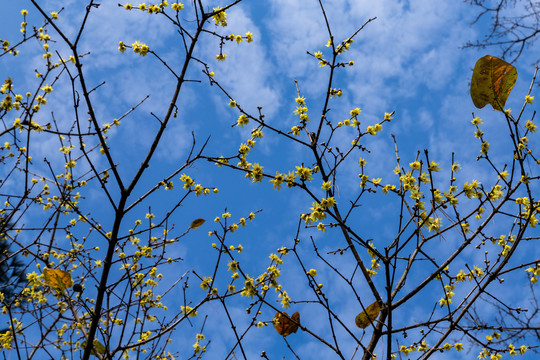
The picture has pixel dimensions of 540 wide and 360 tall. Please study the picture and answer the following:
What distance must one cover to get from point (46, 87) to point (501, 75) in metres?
4.63

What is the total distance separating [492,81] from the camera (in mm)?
3004

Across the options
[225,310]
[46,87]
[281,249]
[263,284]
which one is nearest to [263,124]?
[281,249]

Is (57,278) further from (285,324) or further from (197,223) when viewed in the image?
(285,324)

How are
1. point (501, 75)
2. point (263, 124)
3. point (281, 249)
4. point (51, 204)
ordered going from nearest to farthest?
1. point (501, 75)
2. point (281, 249)
3. point (263, 124)
4. point (51, 204)

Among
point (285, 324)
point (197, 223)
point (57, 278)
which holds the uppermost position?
point (197, 223)

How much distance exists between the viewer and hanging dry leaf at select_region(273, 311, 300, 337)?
3.39 metres

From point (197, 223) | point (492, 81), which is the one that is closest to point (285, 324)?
point (197, 223)

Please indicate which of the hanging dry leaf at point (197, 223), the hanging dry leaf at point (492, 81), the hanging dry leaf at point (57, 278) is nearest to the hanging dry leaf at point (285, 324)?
the hanging dry leaf at point (197, 223)

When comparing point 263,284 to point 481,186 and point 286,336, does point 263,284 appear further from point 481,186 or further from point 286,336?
point 481,186

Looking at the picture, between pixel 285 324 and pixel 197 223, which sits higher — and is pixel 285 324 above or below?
below

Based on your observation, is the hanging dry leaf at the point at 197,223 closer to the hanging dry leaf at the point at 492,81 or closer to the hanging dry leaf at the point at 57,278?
the hanging dry leaf at the point at 57,278

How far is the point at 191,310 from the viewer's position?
381cm

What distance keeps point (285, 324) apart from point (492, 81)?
2465 mm

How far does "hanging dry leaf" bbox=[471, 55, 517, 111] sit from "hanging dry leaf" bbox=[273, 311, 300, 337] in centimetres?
222
